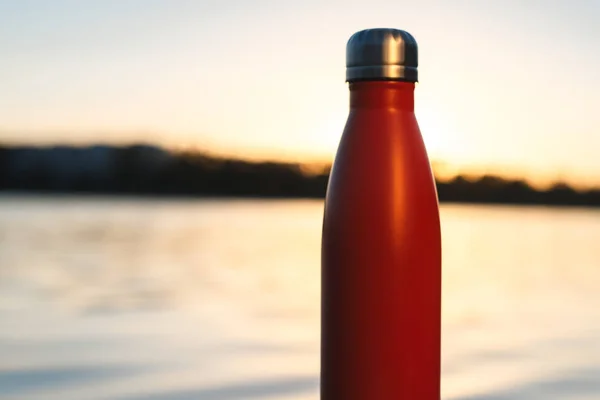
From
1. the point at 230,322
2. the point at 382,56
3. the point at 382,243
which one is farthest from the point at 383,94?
the point at 230,322

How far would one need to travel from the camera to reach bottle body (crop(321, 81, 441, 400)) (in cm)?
135

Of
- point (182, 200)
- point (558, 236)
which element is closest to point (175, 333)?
point (558, 236)

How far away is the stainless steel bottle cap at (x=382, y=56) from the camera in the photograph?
4.50ft

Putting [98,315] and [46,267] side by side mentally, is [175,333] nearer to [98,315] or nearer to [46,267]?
[98,315]

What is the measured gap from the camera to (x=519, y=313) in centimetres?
379

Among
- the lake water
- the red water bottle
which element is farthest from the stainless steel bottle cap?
the lake water

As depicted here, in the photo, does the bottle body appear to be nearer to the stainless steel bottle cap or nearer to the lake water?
the stainless steel bottle cap

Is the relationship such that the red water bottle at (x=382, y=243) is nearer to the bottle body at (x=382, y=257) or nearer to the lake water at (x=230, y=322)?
the bottle body at (x=382, y=257)

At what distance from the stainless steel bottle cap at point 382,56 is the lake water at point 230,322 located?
1.13m

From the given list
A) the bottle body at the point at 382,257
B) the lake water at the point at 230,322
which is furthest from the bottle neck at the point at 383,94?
the lake water at the point at 230,322

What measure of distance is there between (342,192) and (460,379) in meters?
1.24

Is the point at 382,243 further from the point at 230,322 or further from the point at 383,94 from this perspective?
the point at 230,322

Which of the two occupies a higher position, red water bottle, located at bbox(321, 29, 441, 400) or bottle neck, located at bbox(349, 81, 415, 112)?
bottle neck, located at bbox(349, 81, 415, 112)

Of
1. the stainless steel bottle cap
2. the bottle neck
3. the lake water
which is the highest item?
the stainless steel bottle cap
